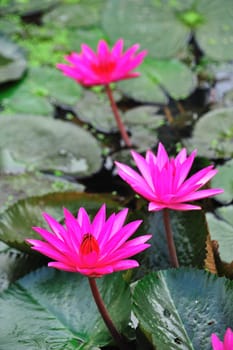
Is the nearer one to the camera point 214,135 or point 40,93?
point 214,135

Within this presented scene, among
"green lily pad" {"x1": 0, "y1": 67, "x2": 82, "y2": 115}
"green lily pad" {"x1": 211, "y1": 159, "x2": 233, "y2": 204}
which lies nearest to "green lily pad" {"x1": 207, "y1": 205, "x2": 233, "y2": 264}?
"green lily pad" {"x1": 211, "y1": 159, "x2": 233, "y2": 204}

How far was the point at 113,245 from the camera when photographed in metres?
1.05

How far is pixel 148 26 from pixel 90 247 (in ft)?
6.33

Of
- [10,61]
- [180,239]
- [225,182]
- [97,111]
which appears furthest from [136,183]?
[10,61]

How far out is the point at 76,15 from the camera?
2.94 metres

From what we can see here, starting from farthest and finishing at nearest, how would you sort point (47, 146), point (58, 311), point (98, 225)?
point (47, 146)
point (58, 311)
point (98, 225)

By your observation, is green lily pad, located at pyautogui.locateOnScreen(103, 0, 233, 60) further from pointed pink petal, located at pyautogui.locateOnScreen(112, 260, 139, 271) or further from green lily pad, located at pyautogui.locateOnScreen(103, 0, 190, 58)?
pointed pink petal, located at pyautogui.locateOnScreen(112, 260, 139, 271)

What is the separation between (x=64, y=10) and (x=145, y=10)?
1.50 feet

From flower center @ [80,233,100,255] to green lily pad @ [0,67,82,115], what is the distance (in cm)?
134

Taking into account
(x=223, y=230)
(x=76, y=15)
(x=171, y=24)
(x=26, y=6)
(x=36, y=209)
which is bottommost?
(x=223, y=230)

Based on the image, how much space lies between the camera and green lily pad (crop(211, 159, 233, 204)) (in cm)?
174

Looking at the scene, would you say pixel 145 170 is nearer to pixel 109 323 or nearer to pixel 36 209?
pixel 109 323

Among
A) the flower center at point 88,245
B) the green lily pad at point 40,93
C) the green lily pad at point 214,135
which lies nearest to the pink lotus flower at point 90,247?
Result: the flower center at point 88,245

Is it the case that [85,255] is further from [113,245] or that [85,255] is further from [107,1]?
[107,1]
